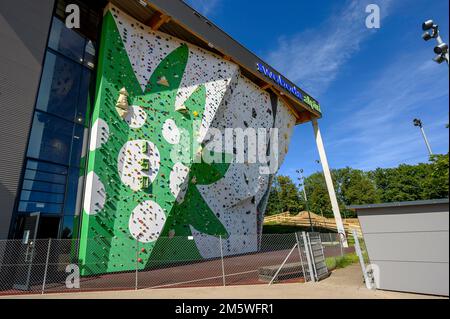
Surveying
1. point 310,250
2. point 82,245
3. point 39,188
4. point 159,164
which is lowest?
point 310,250

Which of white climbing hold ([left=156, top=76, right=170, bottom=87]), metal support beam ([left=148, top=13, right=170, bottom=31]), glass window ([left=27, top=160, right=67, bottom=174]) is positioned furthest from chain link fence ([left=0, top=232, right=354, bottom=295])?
metal support beam ([left=148, top=13, right=170, bottom=31])

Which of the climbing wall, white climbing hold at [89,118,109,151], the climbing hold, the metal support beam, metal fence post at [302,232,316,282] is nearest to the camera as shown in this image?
metal fence post at [302,232,316,282]

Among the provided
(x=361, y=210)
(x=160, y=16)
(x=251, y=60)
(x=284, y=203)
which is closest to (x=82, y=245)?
(x=361, y=210)

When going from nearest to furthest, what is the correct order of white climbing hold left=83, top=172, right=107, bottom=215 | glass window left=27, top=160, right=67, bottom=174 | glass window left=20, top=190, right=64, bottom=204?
glass window left=20, top=190, right=64, bottom=204, glass window left=27, top=160, right=67, bottom=174, white climbing hold left=83, top=172, right=107, bottom=215

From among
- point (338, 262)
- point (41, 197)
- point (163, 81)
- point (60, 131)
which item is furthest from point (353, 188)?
point (41, 197)

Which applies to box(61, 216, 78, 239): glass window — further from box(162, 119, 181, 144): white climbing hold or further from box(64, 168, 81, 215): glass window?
Result: box(162, 119, 181, 144): white climbing hold

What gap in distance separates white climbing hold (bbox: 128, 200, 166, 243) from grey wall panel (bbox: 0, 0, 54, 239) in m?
4.27

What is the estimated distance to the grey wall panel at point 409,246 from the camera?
5.98 meters

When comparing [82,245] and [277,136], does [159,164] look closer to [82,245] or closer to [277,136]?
[82,245]

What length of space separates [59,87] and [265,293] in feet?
37.5

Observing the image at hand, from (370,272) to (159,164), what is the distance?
950 centimetres

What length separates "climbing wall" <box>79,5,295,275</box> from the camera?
10.7m

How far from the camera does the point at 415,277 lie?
6.15 meters
